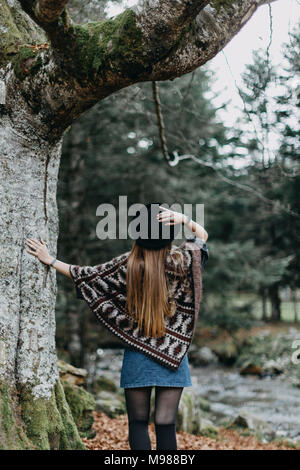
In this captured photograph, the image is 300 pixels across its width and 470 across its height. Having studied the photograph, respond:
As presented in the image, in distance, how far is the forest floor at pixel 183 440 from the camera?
4.96 meters

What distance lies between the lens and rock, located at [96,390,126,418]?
22.3ft

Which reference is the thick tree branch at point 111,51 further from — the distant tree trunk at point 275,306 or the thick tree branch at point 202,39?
the distant tree trunk at point 275,306

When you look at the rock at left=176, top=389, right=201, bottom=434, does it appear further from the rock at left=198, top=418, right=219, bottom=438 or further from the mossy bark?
the mossy bark

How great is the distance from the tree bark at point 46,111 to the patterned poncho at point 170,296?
39 cm

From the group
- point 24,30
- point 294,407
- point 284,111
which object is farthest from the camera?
point 294,407

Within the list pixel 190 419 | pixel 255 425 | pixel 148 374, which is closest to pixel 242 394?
pixel 255 425

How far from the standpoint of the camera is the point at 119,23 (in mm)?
2859

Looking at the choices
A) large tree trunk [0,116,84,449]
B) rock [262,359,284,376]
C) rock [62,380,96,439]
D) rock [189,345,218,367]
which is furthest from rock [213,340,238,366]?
large tree trunk [0,116,84,449]

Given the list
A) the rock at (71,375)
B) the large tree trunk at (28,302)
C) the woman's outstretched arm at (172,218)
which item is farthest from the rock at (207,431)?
the woman's outstretched arm at (172,218)

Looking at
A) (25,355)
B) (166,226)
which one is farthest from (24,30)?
(25,355)

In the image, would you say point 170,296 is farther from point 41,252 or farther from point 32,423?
point 32,423

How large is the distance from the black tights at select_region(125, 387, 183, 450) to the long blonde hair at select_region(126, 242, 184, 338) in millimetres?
420
